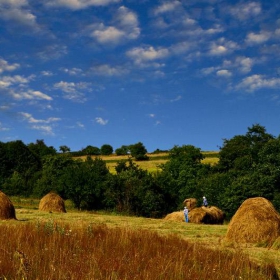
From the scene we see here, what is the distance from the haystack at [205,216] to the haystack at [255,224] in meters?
12.5

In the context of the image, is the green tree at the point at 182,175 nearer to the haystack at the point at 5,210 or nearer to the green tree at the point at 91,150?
the haystack at the point at 5,210

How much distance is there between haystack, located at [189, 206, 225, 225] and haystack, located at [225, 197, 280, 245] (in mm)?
12485

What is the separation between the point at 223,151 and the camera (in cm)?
7069

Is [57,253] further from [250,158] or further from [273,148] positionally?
[250,158]

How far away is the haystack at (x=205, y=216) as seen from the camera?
29.3m

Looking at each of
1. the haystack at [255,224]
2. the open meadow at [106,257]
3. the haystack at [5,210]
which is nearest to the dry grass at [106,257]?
the open meadow at [106,257]

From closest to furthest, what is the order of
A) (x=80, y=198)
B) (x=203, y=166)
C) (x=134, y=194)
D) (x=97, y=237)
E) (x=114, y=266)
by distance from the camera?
(x=114, y=266) < (x=97, y=237) < (x=134, y=194) < (x=80, y=198) < (x=203, y=166)

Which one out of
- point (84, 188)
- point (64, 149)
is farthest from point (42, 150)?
point (84, 188)

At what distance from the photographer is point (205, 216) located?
30016mm

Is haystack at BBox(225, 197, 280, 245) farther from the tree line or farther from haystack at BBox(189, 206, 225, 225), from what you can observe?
the tree line

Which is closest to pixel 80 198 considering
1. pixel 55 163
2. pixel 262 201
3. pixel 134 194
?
pixel 134 194

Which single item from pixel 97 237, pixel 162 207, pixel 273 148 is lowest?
pixel 162 207

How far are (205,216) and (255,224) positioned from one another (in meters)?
14.1

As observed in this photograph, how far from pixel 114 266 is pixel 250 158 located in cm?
5694
